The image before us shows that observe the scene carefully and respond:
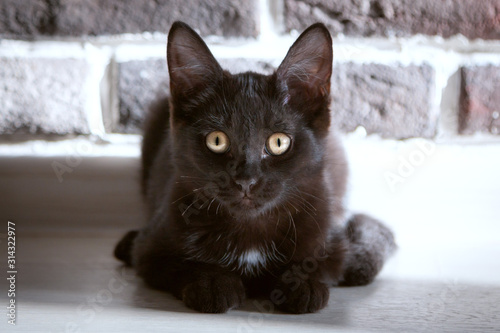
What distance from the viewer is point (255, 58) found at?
1209 mm

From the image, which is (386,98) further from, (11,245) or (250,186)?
(11,245)

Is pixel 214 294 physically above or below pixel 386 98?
below

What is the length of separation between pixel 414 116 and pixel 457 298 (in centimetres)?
52

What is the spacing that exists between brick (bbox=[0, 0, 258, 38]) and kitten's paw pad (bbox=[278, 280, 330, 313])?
0.66 metres

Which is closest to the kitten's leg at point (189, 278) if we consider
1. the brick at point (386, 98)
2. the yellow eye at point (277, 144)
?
the yellow eye at point (277, 144)

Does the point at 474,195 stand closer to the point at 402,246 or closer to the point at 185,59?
the point at 402,246

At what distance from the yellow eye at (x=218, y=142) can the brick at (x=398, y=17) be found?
48 centimetres

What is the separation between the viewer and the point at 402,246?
117 cm

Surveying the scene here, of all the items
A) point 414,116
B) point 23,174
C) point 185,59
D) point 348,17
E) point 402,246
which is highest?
point 348,17

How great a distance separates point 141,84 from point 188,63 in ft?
1.26

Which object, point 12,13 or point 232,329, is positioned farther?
point 12,13

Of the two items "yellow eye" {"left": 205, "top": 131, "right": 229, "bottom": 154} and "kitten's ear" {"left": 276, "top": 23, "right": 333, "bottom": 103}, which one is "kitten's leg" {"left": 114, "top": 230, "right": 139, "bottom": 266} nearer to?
"yellow eye" {"left": 205, "top": 131, "right": 229, "bottom": 154}

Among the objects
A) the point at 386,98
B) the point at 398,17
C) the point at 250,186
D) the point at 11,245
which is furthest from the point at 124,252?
the point at 398,17

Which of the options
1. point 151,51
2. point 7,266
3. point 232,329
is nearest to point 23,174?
point 7,266
